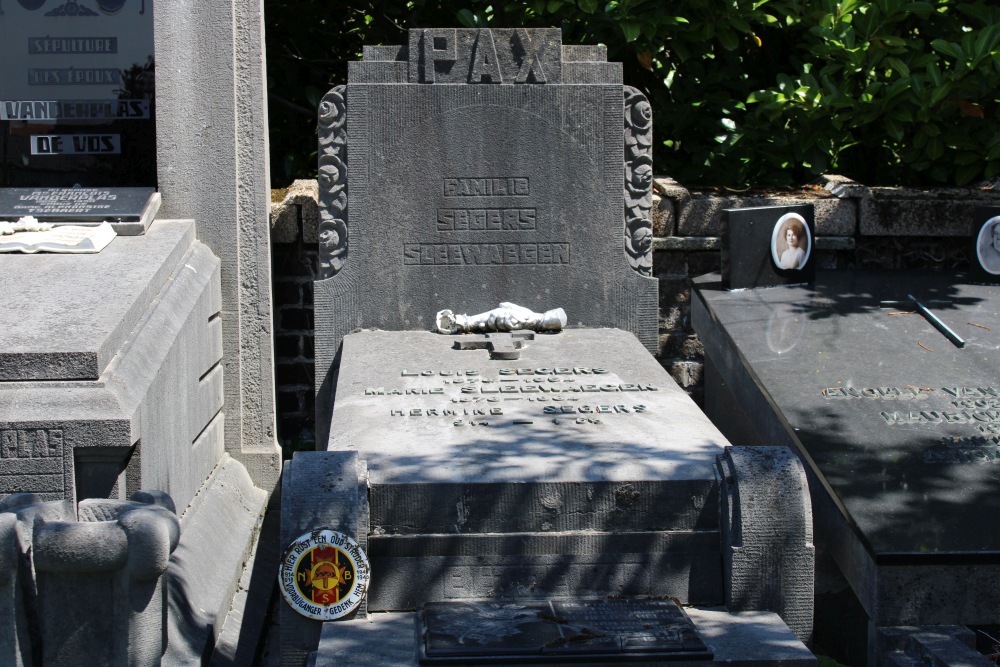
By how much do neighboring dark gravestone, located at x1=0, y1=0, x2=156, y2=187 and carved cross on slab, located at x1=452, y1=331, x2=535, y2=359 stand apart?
202cm

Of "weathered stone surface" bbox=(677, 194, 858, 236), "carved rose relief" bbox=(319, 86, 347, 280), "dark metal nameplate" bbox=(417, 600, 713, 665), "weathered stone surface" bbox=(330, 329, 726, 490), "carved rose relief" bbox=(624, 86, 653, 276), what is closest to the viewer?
"dark metal nameplate" bbox=(417, 600, 713, 665)

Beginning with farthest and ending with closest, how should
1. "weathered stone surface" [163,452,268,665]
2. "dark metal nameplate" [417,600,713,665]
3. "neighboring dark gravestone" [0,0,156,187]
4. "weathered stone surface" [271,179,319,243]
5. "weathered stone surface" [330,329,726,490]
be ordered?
"weathered stone surface" [271,179,319,243] → "neighboring dark gravestone" [0,0,156,187] → "weathered stone surface" [163,452,268,665] → "weathered stone surface" [330,329,726,490] → "dark metal nameplate" [417,600,713,665]

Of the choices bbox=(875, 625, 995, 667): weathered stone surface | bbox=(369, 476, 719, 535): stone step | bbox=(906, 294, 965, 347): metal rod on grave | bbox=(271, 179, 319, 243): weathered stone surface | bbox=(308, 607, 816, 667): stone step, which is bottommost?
bbox=(875, 625, 995, 667): weathered stone surface

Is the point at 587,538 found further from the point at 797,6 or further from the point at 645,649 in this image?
the point at 797,6

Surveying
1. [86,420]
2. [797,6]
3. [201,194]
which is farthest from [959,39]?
[86,420]

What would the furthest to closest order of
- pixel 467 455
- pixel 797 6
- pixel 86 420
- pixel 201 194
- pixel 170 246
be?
pixel 797 6, pixel 201 194, pixel 170 246, pixel 467 455, pixel 86 420

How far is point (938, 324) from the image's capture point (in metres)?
5.54

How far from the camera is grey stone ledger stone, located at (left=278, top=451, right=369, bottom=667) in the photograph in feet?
11.6

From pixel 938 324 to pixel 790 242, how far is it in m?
0.91

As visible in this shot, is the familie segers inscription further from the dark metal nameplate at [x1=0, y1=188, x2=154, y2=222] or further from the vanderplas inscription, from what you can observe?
the vanderplas inscription

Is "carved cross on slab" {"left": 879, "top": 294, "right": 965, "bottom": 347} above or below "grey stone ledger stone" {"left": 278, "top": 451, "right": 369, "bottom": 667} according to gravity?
above

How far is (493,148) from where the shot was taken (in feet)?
19.7

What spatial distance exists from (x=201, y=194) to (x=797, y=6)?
12.9 feet

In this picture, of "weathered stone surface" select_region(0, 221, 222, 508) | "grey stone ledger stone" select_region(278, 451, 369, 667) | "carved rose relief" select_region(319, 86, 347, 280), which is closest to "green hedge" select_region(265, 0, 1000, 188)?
"carved rose relief" select_region(319, 86, 347, 280)
